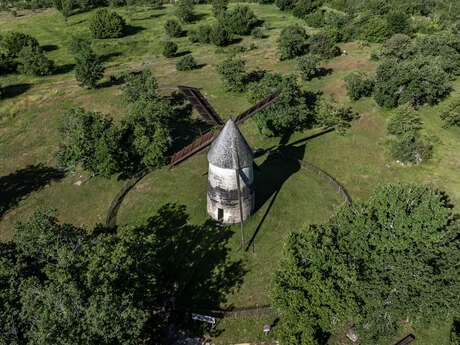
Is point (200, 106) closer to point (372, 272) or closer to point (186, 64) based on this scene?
point (372, 272)

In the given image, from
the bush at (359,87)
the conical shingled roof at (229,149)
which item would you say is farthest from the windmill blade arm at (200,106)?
the bush at (359,87)

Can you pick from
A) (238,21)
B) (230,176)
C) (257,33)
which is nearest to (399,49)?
(257,33)

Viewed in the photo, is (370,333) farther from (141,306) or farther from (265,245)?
→ (141,306)

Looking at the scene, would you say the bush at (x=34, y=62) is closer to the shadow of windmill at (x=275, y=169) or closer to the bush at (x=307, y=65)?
the bush at (x=307, y=65)

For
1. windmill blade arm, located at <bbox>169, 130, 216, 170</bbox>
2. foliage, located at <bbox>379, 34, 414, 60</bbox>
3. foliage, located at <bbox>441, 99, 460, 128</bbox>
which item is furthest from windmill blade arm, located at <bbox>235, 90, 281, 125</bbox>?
foliage, located at <bbox>379, 34, 414, 60</bbox>

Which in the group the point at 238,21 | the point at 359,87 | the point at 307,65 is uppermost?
the point at 238,21

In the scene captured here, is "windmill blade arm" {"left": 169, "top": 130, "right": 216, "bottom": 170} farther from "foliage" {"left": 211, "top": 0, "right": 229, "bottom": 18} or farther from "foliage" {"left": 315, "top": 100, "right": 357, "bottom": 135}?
"foliage" {"left": 211, "top": 0, "right": 229, "bottom": 18}

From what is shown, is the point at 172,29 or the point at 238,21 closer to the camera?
the point at 172,29

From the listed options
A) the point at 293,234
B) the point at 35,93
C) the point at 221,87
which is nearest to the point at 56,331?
the point at 293,234
